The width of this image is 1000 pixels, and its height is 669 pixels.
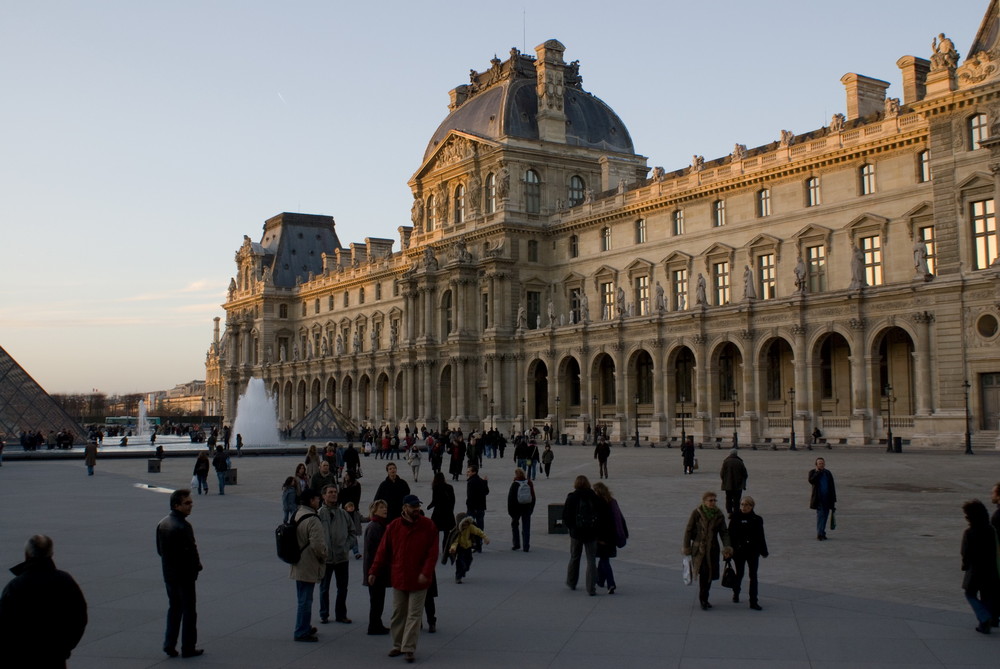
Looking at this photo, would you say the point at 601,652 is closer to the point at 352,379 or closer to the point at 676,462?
the point at 676,462

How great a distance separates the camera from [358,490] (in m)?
15.1

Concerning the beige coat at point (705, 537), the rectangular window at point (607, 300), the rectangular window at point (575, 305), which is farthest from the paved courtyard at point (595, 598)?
the rectangular window at point (575, 305)

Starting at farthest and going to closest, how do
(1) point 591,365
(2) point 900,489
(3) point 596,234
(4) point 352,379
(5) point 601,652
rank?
(4) point 352,379 → (3) point 596,234 → (1) point 591,365 → (2) point 900,489 → (5) point 601,652

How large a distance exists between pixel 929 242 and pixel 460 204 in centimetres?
3856

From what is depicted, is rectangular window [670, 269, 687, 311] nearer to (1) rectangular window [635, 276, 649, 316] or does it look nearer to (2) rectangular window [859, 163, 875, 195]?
(1) rectangular window [635, 276, 649, 316]

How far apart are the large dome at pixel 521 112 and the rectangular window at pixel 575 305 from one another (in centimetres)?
1225

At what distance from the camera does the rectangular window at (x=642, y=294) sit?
Answer: 2628 inches

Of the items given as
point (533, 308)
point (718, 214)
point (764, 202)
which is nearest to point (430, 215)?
point (533, 308)

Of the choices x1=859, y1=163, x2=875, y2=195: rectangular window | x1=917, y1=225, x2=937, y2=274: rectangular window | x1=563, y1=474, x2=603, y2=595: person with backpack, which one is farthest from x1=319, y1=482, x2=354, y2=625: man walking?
x1=859, y1=163, x2=875, y2=195: rectangular window

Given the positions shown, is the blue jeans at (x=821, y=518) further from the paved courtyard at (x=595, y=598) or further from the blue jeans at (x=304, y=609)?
the blue jeans at (x=304, y=609)

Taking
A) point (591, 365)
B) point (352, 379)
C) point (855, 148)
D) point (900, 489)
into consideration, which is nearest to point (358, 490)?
point (900, 489)

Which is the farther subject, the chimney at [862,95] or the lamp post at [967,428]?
the chimney at [862,95]

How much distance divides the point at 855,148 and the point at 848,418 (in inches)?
557

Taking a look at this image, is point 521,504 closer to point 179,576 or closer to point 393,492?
point 393,492
